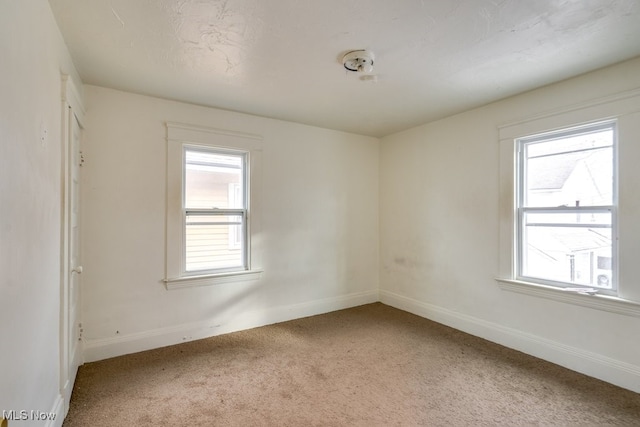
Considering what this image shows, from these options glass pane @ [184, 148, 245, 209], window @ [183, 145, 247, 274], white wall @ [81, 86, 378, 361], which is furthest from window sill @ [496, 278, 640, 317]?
glass pane @ [184, 148, 245, 209]

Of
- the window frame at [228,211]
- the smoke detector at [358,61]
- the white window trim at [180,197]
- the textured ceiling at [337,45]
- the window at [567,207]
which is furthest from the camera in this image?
the window frame at [228,211]

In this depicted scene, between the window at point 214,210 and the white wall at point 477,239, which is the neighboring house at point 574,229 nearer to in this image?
the white wall at point 477,239

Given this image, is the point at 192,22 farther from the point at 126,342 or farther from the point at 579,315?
the point at 579,315

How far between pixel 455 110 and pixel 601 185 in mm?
1494

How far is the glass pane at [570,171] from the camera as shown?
2.47 m

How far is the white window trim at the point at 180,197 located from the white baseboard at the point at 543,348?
2.25 m

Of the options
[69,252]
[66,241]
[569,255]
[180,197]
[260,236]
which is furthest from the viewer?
[260,236]

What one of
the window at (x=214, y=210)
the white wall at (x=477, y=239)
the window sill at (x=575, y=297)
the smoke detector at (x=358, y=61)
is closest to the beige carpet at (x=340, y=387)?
the white wall at (x=477, y=239)

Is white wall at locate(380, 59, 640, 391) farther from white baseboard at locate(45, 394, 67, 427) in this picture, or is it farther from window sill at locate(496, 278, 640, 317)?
white baseboard at locate(45, 394, 67, 427)

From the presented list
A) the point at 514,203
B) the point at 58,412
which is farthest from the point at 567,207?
the point at 58,412

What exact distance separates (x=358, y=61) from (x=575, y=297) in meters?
2.60

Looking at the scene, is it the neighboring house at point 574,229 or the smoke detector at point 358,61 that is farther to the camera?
the neighboring house at point 574,229

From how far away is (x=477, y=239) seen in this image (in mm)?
3326

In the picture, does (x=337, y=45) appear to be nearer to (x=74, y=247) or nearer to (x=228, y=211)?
(x=228, y=211)
